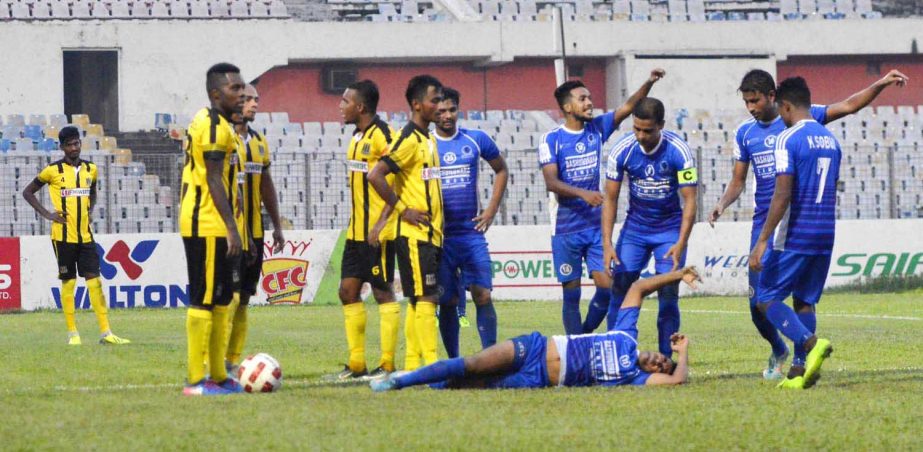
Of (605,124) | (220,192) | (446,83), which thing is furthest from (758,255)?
(446,83)

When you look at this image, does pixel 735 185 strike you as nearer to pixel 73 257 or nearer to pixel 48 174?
pixel 73 257

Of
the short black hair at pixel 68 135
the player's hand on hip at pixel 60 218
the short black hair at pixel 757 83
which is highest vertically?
the short black hair at pixel 68 135

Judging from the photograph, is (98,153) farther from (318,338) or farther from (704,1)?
(704,1)

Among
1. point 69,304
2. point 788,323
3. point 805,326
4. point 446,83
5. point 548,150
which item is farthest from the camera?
point 446,83

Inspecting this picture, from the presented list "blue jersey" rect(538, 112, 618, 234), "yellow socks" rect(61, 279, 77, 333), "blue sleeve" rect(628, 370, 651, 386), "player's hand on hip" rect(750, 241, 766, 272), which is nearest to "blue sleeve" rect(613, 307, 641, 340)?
"blue sleeve" rect(628, 370, 651, 386)

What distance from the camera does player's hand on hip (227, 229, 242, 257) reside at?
8992mm

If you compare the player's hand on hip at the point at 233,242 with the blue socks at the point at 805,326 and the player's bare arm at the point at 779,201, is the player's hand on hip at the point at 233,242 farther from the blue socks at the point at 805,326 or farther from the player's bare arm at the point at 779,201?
the blue socks at the point at 805,326

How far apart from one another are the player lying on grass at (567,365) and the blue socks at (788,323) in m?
0.61

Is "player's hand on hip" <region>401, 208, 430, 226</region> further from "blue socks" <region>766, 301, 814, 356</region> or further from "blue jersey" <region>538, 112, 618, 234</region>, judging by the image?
"blue socks" <region>766, 301, 814, 356</region>

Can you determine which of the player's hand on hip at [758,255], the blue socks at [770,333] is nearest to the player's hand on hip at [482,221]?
the blue socks at [770,333]

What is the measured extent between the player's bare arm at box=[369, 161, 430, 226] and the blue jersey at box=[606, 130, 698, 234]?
1761mm

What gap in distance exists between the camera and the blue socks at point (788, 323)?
30.8ft

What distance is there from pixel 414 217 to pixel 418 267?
0.35 meters

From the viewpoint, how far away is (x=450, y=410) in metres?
8.13
